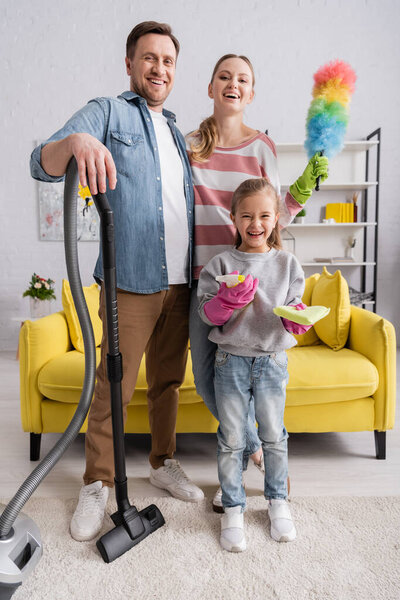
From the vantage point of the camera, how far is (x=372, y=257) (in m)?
4.48

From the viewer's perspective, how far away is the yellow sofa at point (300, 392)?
2025mm

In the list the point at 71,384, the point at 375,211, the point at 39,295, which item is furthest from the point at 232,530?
the point at 375,211

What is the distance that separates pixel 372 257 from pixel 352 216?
1.68 feet

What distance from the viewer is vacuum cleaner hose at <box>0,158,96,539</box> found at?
1261 millimetres

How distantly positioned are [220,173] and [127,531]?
3.93 feet

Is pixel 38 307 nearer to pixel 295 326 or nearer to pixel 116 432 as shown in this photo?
pixel 116 432

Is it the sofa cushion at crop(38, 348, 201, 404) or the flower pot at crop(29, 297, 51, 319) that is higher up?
the flower pot at crop(29, 297, 51, 319)

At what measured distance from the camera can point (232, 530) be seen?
147 centimetres

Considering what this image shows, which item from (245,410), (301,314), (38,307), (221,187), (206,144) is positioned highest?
(206,144)

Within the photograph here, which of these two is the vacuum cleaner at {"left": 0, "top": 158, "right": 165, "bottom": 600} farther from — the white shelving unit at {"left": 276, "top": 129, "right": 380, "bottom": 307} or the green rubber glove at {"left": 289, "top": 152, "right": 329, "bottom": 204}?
the white shelving unit at {"left": 276, "top": 129, "right": 380, "bottom": 307}

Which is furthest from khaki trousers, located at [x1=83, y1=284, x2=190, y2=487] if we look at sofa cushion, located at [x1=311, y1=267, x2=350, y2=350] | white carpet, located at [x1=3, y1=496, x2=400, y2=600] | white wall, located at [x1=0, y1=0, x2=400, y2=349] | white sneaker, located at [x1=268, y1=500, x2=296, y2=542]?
white wall, located at [x1=0, y1=0, x2=400, y2=349]

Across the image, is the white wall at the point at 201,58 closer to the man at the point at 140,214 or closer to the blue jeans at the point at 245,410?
the man at the point at 140,214

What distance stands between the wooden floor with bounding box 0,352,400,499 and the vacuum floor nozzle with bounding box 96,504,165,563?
270mm

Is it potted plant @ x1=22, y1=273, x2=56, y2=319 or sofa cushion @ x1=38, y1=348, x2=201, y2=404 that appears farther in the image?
potted plant @ x1=22, y1=273, x2=56, y2=319
